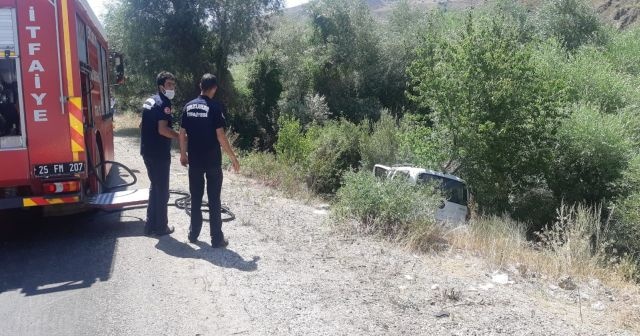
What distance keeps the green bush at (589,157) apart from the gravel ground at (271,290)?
37.6ft

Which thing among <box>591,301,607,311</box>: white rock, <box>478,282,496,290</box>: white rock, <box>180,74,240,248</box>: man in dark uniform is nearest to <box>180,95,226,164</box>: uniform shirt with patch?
<box>180,74,240,248</box>: man in dark uniform

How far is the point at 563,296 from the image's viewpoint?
5.41m

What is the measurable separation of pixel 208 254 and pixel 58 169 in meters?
1.89

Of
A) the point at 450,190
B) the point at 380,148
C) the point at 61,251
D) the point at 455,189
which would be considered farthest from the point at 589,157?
the point at 61,251

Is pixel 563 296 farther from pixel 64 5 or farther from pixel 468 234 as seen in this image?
pixel 64 5

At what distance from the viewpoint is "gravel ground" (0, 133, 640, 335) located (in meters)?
4.44

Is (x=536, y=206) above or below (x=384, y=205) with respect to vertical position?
below

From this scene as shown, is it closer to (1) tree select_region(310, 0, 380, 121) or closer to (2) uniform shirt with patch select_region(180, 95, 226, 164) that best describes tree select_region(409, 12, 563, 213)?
(2) uniform shirt with patch select_region(180, 95, 226, 164)

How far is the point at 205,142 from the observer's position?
20.0 feet

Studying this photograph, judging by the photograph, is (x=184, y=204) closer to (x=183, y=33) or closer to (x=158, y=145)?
(x=158, y=145)

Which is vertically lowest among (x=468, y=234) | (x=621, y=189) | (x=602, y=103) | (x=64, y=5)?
(x=621, y=189)

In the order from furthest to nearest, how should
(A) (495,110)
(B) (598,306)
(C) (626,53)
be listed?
(C) (626,53)
(A) (495,110)
(B) (598,306)

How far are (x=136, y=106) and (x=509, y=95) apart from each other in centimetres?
2264

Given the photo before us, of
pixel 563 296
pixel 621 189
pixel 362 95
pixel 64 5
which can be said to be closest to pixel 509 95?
pixel 621 189
